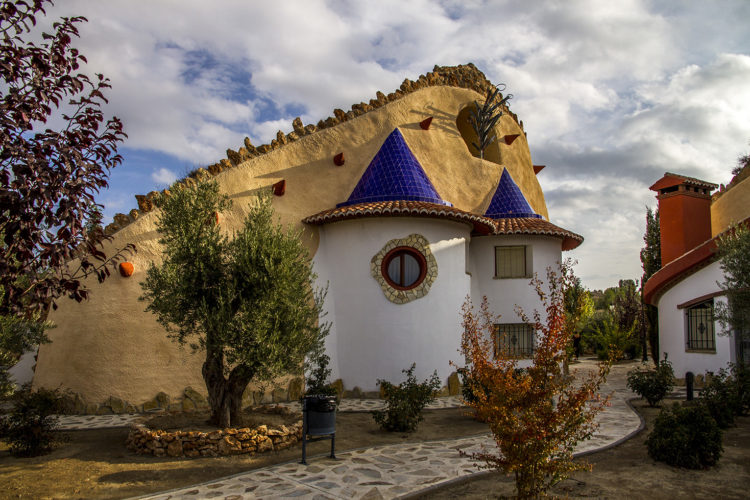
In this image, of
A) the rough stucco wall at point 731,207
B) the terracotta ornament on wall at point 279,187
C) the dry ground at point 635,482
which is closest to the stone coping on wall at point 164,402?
the terracotta ornament on wall at point 279,187

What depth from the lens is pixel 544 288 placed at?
18.4m

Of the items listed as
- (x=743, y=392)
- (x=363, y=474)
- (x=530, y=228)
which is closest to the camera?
(x=363, y=474)

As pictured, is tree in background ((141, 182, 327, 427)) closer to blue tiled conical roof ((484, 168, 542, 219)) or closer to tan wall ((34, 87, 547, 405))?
tan wall ((34, 87, 547, 405))

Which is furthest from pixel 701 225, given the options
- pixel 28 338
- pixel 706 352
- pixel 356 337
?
pixel 28 338

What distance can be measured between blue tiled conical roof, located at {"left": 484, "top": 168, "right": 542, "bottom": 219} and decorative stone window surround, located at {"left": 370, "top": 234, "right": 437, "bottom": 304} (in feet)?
15.7

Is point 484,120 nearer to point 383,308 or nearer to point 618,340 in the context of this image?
point 383,308

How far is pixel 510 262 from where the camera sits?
18281 millimetres

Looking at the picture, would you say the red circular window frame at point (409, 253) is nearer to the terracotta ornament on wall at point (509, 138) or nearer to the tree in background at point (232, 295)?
the tree in background at point (232, 295)

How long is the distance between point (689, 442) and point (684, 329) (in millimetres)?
12471

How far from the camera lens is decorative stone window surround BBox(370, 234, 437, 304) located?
15180mm

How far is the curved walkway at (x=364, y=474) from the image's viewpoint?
7109 millimetres

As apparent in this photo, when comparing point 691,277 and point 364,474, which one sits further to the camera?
point 691,277

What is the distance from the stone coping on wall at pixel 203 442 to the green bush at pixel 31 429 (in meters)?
1.37

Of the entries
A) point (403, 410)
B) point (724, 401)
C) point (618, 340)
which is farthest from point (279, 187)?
point (618, 340)
